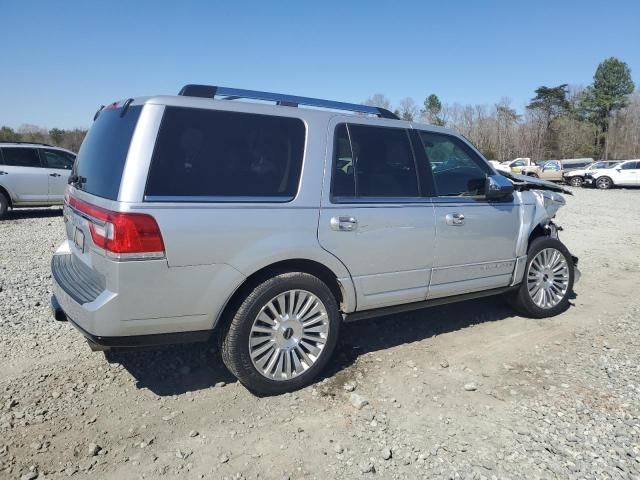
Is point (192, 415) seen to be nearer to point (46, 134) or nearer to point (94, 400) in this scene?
point (94, 400)

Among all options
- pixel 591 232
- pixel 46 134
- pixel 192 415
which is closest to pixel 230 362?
pixel 192 415

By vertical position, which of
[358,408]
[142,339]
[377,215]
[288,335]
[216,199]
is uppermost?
[216,199]

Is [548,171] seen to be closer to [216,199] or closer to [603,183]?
[603,183]

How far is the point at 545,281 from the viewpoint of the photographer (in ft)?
16.1

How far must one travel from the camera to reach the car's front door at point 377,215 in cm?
340

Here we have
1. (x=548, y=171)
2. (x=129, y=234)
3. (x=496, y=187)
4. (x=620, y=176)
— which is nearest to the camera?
(x=129, y=234)

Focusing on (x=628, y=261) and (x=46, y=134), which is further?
(x=46, y=134)

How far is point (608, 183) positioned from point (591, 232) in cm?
2110

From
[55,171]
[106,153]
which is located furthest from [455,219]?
[55,171]

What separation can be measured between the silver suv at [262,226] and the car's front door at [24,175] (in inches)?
381

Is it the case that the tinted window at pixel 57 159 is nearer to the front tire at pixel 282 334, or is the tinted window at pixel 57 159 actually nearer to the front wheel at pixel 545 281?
the front tire at pixel 282 334

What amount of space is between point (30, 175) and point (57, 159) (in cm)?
84

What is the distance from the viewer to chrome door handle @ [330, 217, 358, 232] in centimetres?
334

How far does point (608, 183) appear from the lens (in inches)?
1109
